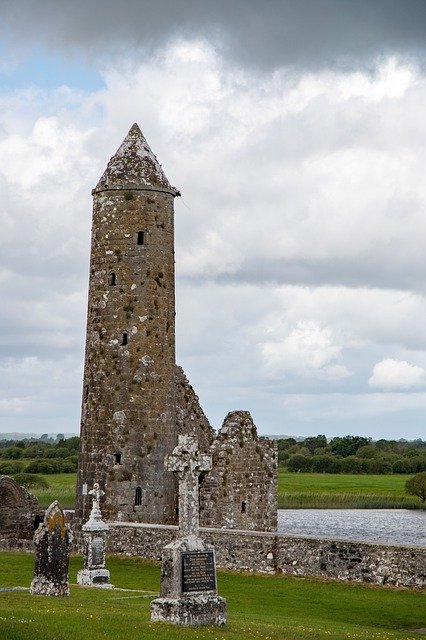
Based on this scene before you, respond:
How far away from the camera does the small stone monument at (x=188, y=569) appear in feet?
63.8

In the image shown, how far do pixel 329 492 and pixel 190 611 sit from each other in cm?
5465

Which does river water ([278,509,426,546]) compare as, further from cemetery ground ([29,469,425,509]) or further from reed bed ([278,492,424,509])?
cemetery ground ([29,469,425,509])

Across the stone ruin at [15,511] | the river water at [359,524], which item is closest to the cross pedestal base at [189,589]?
the stone ruin at [15,511]

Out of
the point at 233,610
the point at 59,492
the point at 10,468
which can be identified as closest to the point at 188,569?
the point at 233,610

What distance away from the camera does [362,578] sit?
86.5ft

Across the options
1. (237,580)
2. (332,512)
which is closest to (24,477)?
(332,512)

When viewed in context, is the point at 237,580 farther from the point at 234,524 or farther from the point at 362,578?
the point at 234,524

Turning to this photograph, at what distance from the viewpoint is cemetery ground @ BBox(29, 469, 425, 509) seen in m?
67.4

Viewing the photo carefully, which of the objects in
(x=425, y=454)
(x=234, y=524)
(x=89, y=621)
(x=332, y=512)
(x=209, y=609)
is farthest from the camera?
(x=425, y=454)

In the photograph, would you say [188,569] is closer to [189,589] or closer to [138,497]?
[189,589]

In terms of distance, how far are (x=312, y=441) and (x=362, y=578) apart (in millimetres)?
107260

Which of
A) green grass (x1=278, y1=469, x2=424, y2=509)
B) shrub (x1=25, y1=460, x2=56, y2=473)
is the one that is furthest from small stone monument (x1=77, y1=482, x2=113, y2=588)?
shrub (x1=25, y1=460, x2=56, y2=473)

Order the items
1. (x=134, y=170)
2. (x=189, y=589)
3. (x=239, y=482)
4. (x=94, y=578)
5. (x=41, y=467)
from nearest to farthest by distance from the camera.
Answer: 1. (x=189, y=589)
2. (x=94, y=578)
3. (x=239, y=482)
4. (x=134, y=170)
5. (x=41, y=467)

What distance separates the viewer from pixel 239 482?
3494 cm
